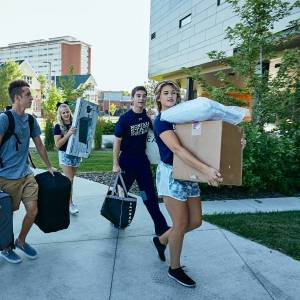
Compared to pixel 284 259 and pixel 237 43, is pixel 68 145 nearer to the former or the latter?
pixel 284 259

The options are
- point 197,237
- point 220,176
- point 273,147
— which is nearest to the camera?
point 220,176

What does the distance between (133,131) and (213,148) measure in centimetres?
189

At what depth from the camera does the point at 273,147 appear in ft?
24.8

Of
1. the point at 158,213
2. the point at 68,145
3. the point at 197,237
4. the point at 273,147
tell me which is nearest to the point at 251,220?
the point at 197,237

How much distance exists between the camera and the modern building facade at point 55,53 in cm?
15975

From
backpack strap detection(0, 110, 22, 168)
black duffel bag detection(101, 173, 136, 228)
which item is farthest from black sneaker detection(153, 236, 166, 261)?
backpack strap detection(0, 110, 22, 168)

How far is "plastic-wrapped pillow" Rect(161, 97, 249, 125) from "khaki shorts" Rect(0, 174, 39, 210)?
68.2 inches

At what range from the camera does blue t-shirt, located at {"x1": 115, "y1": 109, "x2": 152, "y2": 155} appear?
4656 millimetres

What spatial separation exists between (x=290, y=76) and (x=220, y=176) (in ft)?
21.7

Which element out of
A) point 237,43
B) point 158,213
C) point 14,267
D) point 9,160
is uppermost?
point 237,43

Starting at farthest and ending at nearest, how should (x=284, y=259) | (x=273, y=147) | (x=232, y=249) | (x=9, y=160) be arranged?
(x=273, y=147) → (x=232, y=249) → (x=284, y=259) → (x=9, y=160)

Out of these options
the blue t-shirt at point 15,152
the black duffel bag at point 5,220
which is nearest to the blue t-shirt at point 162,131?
the blue t-shirt at point 15,152

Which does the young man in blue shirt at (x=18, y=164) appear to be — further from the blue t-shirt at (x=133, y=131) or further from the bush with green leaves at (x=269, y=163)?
the bush with green leaves at (x=269, y=163)

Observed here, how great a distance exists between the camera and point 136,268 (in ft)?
13.0
